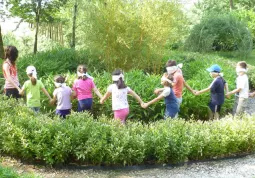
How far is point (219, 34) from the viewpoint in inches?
687

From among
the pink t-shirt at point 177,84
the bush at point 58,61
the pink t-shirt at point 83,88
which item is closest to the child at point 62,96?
the pink t-shirt at point 83,88

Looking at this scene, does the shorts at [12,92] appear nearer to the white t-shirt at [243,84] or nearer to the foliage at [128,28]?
the foliage at [128,28]

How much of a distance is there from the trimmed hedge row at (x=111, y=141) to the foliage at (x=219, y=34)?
37.3ft

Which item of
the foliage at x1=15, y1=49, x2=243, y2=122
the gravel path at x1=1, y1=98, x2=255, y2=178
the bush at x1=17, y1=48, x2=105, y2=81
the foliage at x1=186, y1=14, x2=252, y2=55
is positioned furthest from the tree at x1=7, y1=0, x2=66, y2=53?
the gravel path at x1=1, y1=98, x2=255, y2=178

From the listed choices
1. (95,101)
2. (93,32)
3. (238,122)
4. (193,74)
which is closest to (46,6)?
(93,32)

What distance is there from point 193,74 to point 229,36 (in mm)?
Answer: 8337

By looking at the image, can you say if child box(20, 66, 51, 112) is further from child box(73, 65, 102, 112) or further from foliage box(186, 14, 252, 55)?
foliage box(186, 14, 252, 55)

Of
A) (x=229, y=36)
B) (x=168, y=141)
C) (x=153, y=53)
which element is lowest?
(x=168, y=141)

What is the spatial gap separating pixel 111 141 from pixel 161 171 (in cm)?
73

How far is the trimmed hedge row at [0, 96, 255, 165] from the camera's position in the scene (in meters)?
4.62

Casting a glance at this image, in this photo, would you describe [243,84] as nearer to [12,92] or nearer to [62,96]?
[62,96]

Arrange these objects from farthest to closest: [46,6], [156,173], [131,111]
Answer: [46,6], [131,111], [156,173]

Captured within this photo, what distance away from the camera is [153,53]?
9.89m

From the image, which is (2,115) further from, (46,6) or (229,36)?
(229,36)
